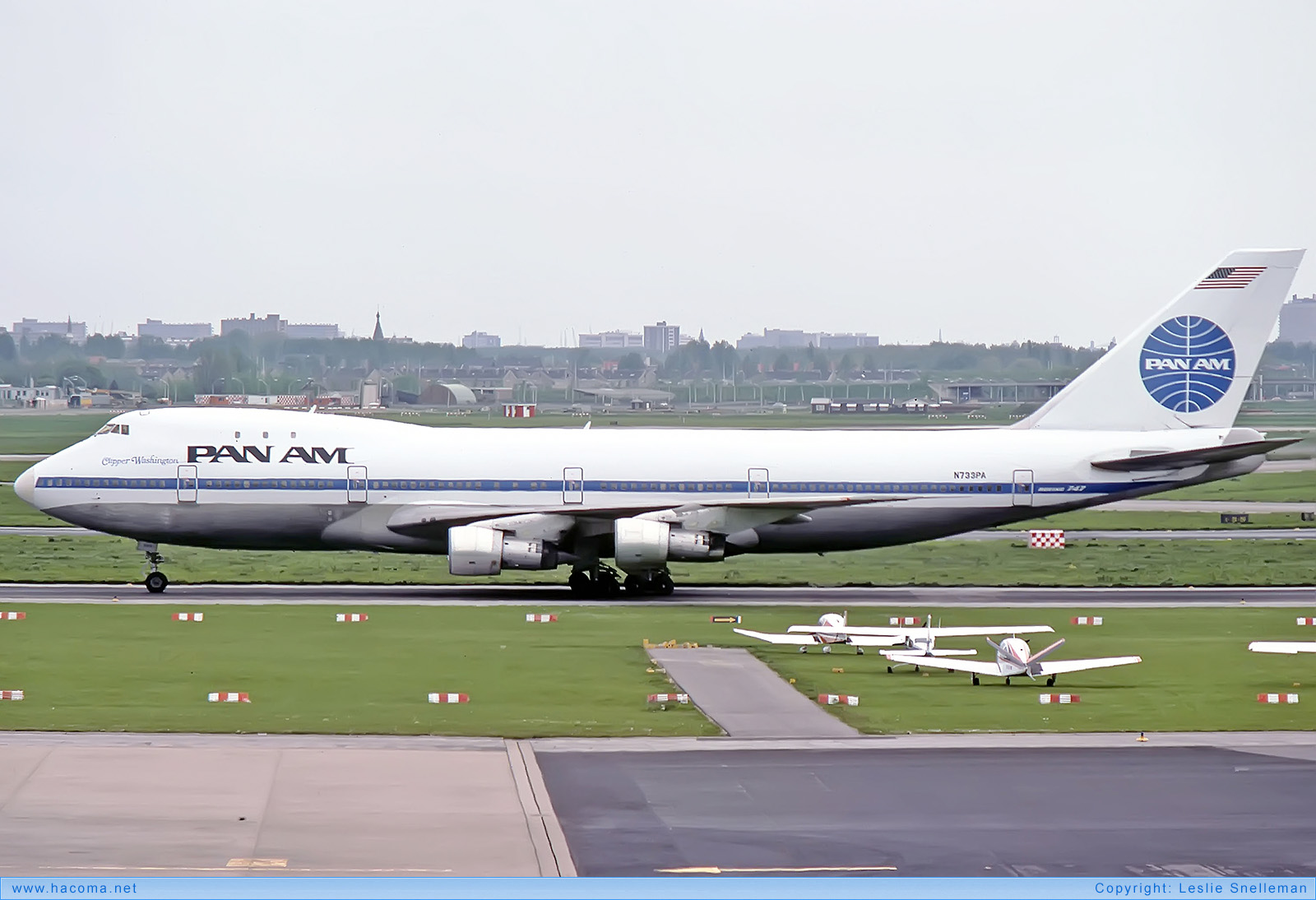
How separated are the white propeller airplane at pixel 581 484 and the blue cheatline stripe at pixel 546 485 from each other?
0.04 meters

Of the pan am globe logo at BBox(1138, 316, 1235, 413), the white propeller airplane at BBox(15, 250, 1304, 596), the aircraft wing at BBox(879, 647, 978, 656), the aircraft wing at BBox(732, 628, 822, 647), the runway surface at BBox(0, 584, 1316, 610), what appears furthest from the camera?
the pan am globe logo at BBox(1138, 316, 1235, 413)

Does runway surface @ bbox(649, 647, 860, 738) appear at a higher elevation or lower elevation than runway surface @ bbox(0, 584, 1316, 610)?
higher

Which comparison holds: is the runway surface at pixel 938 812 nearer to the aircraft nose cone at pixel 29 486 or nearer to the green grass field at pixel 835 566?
the green grass field at pixel 835 566

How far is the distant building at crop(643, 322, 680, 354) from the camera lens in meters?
159

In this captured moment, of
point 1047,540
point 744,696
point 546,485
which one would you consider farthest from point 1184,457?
point 744,696

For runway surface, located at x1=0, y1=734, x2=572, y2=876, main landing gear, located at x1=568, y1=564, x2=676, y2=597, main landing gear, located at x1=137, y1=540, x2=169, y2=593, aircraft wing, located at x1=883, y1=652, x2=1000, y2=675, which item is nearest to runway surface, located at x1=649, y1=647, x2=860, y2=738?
aircraft wing, located at x1=883, y1=652, x2=1000, y2=675

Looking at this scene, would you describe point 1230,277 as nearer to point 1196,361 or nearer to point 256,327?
point 1196,361

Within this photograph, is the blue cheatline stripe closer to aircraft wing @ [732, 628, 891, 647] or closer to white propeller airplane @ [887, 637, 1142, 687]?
aircraft wing @ [732, 628, 891, 647]

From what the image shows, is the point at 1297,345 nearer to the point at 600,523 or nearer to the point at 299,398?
the point at 299,398

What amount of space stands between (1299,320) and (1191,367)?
373 feet

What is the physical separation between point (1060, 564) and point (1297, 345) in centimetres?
8963

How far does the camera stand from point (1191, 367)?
Result: 4597cm

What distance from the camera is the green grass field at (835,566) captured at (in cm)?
4728

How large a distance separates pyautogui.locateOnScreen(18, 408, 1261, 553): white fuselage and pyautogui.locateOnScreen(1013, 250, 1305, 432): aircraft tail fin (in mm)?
1522
